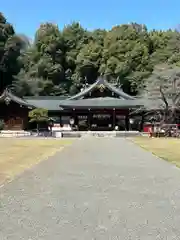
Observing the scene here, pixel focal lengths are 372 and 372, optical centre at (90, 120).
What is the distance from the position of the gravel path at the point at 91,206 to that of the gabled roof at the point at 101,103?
34.3m

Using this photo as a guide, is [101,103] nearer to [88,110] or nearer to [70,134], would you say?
[88,110]

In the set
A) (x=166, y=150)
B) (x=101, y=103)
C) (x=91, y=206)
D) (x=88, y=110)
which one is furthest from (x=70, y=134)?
(x=91, y=206)

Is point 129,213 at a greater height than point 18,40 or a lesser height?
lesser

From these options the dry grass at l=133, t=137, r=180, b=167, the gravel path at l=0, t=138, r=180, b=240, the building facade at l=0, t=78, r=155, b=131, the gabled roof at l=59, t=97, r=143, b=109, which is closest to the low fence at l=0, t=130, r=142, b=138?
the building facade at l=0, t=78, r=155, b=131

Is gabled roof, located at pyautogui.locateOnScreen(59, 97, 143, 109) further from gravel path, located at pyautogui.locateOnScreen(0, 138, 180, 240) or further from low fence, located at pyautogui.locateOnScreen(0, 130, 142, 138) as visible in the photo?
gravel path, located at pyautogui.locateOnScreen(0, 138, 180, 240)

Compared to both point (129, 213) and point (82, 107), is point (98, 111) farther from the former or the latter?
point (129, 213)

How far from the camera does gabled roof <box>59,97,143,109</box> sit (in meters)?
43.8

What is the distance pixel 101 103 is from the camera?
4516 centimetres

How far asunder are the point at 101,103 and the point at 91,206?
130ft

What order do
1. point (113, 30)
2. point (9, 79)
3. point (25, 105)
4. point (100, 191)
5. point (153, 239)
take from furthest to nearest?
point (113, 30)
point (9, 79)
point (25, 105)
point (100, 191)
point (153, 239)

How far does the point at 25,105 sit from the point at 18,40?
27.8 metres

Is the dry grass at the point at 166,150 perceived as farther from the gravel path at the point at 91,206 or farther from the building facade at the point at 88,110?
the building facade at the point at 88,110

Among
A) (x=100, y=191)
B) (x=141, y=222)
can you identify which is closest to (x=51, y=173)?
(x=100, y=191)

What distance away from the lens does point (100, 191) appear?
7008 mm
